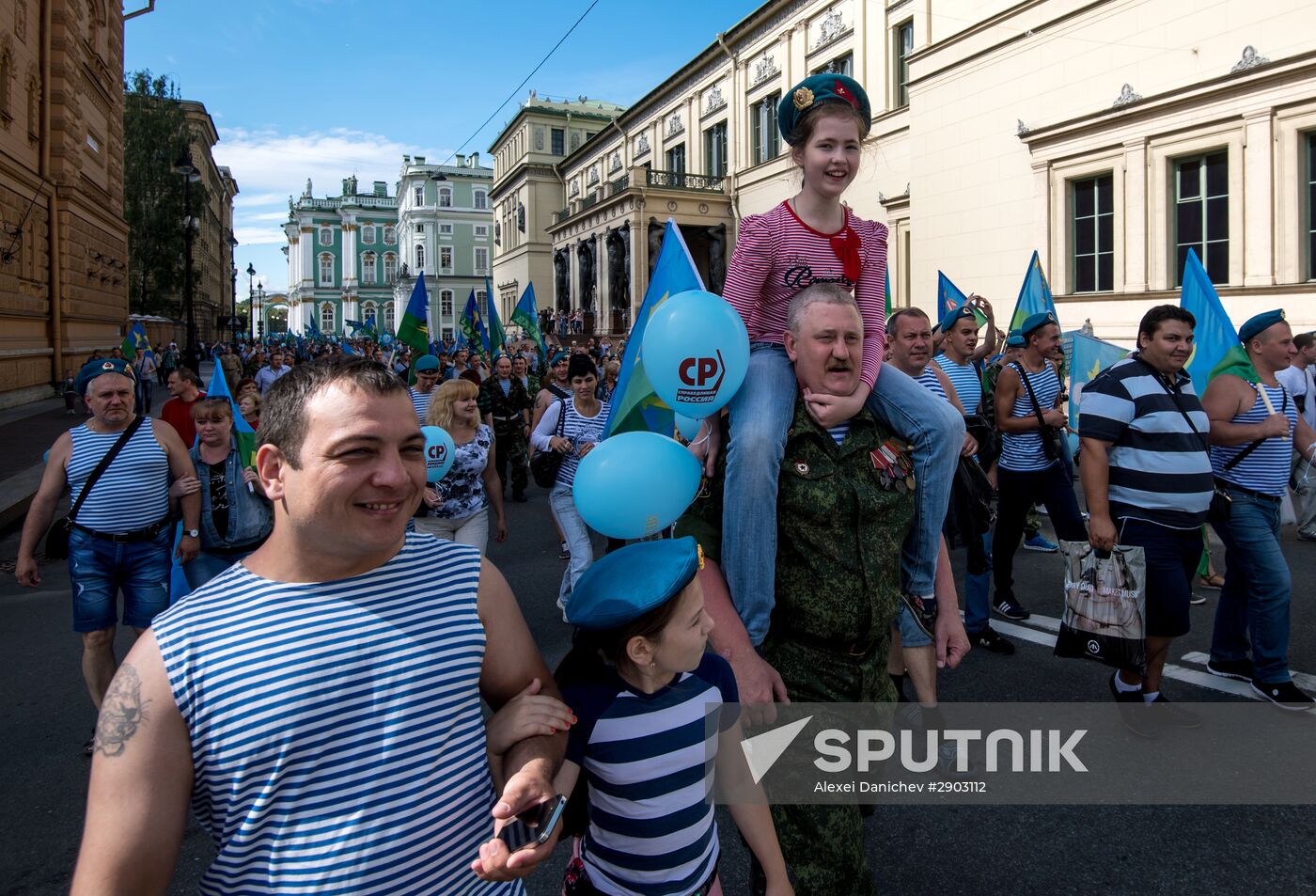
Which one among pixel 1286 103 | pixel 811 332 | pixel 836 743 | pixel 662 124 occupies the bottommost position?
pixel 836 743

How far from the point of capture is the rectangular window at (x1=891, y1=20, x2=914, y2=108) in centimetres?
2586

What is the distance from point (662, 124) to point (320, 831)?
45288 mm

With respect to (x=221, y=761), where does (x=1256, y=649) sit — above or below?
below

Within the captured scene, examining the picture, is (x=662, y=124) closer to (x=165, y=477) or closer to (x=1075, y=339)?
(x=1075, y=339)

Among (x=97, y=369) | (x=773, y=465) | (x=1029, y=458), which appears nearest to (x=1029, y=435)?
(x=1029, y=458)

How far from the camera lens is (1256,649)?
4.46 meters

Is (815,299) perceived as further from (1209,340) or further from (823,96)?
(1209,340)

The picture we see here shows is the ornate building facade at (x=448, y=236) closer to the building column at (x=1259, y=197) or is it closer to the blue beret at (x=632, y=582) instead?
the building column at (x=1259, y=197)

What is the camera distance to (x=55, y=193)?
23219 mm

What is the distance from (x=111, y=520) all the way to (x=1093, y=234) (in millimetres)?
19255

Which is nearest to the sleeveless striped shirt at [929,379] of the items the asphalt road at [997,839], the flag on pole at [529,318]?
the asphalt road at [997,839]

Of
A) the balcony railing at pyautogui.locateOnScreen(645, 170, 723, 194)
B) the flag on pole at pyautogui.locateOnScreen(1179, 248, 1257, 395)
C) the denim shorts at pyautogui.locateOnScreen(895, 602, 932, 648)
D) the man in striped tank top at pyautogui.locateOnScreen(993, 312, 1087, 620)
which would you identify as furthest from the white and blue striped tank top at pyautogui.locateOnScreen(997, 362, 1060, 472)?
the balcony railing at pyautogui.locateOnScreen(645, 170, 723, 194)

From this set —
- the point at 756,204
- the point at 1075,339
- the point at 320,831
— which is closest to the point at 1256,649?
the point at 320,831

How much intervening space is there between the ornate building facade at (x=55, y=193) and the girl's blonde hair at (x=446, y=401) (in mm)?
18479
